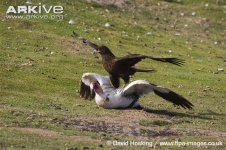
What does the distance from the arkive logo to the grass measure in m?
0.28

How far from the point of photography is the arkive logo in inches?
1125

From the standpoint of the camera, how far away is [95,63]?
23.4 metres

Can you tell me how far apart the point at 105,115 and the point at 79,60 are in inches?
331

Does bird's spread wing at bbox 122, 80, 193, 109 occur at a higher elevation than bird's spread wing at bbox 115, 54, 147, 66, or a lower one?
lower

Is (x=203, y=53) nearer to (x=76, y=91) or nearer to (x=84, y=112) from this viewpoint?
(x=76, y=91)

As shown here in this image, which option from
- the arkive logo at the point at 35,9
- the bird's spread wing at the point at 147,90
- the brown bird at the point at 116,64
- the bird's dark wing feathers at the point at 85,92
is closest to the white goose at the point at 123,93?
the bird's spread wing at the point at 147,90

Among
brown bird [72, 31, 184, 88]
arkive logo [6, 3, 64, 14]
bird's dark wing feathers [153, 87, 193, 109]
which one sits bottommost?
arkive logo [6, 3, 64, 14]

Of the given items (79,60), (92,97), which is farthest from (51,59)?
(92,97)

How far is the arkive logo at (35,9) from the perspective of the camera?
2858cm

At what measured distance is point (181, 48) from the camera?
2930cm

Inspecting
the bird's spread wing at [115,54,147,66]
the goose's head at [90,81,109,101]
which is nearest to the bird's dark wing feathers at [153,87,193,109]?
the bird's spread wing at [115,54,147,66]

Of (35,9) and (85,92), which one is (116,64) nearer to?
(85,92)

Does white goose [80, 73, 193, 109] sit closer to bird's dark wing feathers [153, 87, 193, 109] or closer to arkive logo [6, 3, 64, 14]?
bird's dark wing feathers [153, 87, 193, 109]

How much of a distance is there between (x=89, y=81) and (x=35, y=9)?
13.3m
